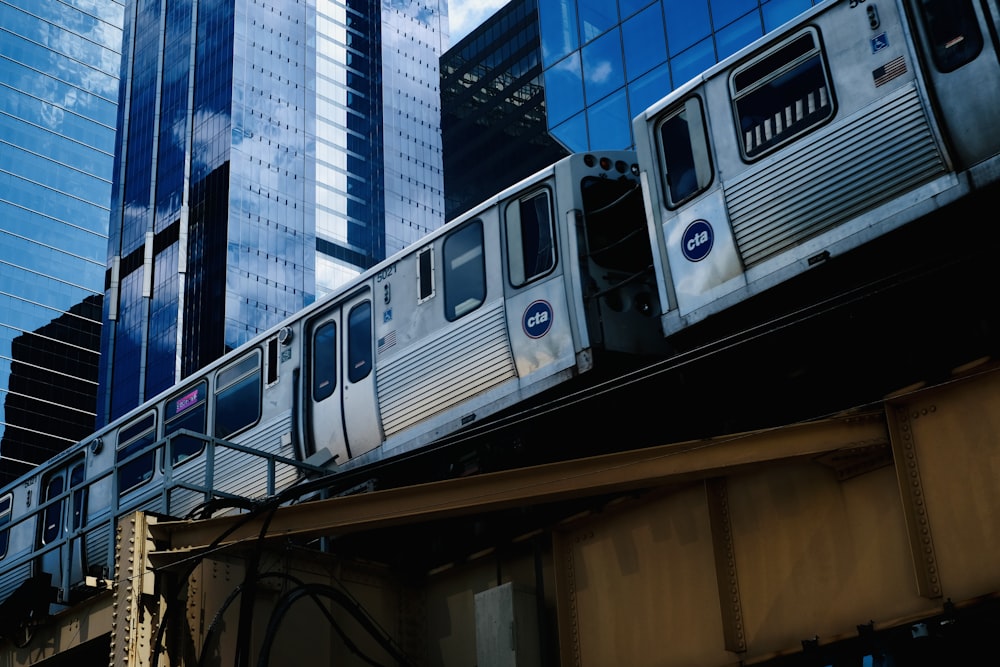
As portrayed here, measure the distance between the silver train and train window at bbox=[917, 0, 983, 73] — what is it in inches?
0.7

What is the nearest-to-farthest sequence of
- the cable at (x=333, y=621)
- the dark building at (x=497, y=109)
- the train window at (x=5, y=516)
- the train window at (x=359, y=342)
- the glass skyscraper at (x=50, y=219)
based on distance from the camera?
the cable at (x=333, y=621) → the train window at (x=359, y=342) → the train window at (x=5, y=516) → the dark building at (x=497, y=109) → the glass skyscraper at (x=50, y=219)

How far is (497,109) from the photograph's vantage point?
296ft

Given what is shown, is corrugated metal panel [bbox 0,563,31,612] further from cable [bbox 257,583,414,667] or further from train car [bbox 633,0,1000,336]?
train car [bbox 633,0,1000,336]

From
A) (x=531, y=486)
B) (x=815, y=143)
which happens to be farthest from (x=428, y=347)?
(x=815, y=143)

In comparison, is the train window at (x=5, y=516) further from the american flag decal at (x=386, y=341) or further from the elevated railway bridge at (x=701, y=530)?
the american flag decal at (x=386, y=341)

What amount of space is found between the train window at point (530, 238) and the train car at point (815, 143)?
55.6 inches

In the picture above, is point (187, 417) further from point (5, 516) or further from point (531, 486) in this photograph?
point (531, 486)

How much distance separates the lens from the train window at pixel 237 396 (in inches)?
669

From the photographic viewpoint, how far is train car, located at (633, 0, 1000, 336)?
385 inches

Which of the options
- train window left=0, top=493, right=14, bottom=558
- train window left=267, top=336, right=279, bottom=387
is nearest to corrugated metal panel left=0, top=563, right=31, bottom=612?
train window left=0, top=493, right=14, bottom=558

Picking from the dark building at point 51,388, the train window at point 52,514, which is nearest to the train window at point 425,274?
the train window at point 52,514

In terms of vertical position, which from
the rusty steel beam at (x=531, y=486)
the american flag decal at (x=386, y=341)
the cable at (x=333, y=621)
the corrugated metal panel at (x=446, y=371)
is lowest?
the cable at (x=333, y=621)

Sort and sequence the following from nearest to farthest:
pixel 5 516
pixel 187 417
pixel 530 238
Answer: pixel 530 238 < pixel 187 417 < pixel 5 516

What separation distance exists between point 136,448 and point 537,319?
961 cm
